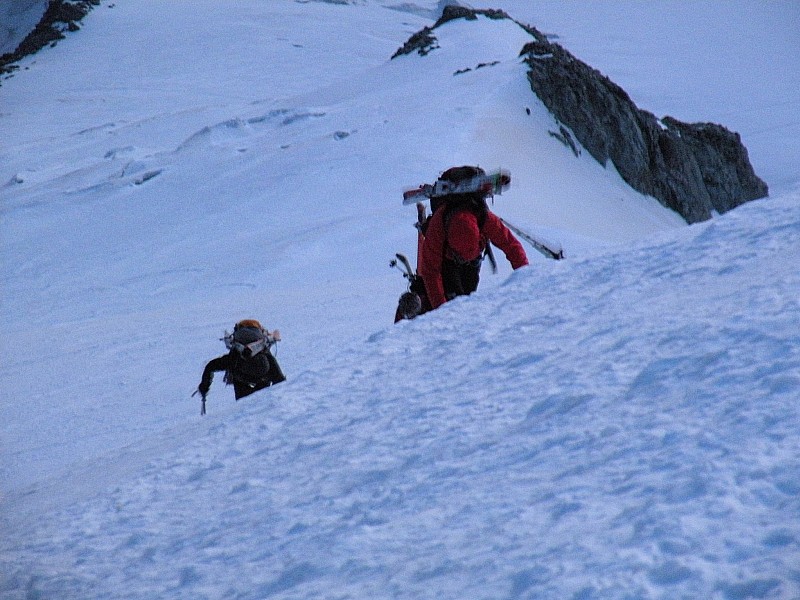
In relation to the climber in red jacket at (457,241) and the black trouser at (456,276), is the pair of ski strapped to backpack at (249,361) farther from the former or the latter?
the black trouser at (456,276)

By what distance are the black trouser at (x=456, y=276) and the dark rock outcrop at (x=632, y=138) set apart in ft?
59.3

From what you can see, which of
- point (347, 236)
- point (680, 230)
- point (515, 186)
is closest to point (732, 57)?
point (515, 186)

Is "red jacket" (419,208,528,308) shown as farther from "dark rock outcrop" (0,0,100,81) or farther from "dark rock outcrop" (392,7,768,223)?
"dark rock outcrop" (0,0,100,81)

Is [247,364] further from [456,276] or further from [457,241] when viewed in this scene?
[457,241]

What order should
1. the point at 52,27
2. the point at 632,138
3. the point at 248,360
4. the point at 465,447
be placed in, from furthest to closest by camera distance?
1. the point at 52,27
2. the point at 632,138
3. the point at 248,360
4. the point at 465,447

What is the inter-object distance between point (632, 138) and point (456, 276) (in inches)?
780

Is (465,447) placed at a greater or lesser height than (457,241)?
lesser

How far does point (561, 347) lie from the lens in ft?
12.2

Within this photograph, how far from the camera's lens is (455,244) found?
638 cm

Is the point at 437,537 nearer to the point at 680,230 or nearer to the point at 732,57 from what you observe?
the point at 680,230

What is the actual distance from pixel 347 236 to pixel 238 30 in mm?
50341

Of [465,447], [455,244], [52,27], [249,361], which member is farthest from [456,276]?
[52,27]

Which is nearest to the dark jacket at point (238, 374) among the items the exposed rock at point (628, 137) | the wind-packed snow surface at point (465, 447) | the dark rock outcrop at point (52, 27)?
the wind-packed snow surface at point (465, 447)

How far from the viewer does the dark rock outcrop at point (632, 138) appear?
24.2m
